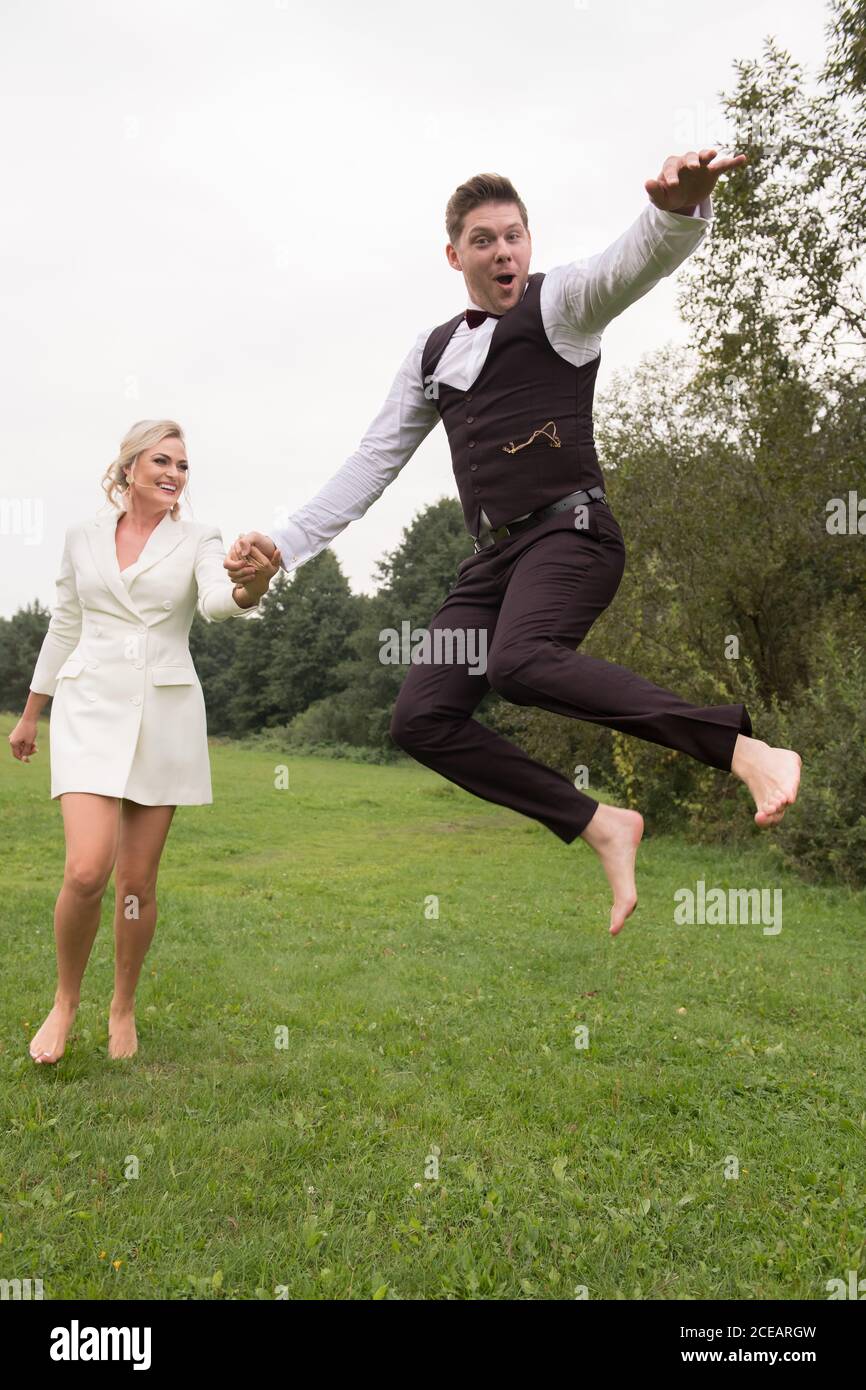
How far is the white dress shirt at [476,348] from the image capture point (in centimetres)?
341

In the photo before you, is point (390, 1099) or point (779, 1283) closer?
point (779, 1283)

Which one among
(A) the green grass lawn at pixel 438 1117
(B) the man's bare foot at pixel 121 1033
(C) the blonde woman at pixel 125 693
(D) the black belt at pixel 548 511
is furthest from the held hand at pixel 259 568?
(B) the man's bare foot at pixel 121 1033

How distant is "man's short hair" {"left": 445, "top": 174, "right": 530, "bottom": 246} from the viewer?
12.7 ft

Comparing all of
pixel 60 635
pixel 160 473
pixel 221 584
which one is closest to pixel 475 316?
pixel 221 584

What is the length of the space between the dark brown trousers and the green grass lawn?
1.53 meters

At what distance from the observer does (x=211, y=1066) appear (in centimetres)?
564

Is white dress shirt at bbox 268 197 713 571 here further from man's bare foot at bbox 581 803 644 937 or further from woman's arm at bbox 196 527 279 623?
man's bare foot at bbox 581 803 644 937

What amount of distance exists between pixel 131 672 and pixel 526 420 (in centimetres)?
226

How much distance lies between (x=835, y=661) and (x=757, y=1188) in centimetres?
1109

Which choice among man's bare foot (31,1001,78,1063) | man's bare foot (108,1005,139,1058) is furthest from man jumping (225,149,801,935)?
man's bare foot (108,1005,139,1058)

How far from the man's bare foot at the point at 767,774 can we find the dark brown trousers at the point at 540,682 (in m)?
0.06

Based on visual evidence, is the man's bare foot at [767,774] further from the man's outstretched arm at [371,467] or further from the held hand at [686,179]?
Result: the man's outstretched arm at [371,467]

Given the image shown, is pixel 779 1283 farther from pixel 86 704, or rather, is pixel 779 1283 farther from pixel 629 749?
pixel 629 749

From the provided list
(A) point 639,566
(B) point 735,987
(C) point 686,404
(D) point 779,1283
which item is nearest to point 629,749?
(A) point 639,566
